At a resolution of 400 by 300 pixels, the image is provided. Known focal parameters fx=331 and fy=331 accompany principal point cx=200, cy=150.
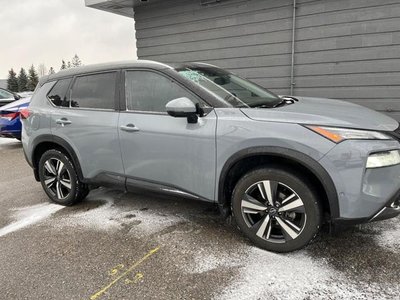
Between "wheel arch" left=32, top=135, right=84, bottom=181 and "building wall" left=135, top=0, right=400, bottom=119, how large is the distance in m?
4.38

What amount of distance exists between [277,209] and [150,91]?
1650 mm

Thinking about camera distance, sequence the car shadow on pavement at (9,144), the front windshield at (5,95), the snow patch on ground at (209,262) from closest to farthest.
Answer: the snow patch on ground at (209,262), the car shadow on pavement at (9,144), the front windshield at (5,95)

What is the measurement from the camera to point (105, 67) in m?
3.63

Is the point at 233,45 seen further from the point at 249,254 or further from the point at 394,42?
the point at 249,254

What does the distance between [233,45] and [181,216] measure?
4.70 metres

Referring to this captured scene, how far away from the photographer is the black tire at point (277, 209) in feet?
8.37

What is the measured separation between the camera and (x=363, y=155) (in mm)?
2312

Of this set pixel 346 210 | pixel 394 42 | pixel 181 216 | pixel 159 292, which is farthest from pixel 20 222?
pixel 394 42

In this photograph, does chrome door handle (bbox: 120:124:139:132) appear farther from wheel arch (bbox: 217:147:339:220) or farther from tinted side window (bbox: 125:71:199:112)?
wheel arch (bbox: 217:147:339:220)

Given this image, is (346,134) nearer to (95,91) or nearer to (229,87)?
(229,87)

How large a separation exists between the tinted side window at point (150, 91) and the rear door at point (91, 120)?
0.18 m

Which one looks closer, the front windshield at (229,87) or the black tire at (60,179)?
the front windshield at (229,87)

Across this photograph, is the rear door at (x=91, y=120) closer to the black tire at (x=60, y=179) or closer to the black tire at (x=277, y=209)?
the black tire at (x=60, y=179)

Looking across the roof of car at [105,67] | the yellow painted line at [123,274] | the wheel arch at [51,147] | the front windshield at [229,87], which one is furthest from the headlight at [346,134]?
the wheel arch at [51,147]
